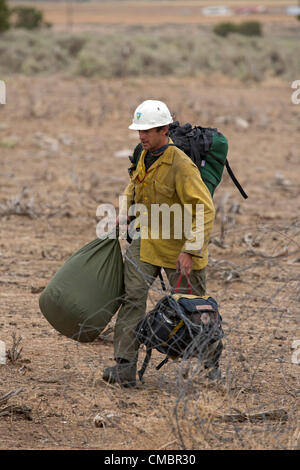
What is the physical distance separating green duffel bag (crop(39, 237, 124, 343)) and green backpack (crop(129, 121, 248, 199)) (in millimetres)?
641

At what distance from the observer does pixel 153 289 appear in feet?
11.7

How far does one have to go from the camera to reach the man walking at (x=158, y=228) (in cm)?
409

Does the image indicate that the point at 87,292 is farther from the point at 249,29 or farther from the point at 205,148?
the point at 249,29

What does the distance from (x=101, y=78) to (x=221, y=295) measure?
1487cm

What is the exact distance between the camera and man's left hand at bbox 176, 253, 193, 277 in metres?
4.08

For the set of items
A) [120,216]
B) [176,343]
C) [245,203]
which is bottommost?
[245,203]

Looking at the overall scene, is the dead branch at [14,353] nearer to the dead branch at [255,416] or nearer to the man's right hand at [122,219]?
the man's right hand at [122,219]

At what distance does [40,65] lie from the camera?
22.2 metres

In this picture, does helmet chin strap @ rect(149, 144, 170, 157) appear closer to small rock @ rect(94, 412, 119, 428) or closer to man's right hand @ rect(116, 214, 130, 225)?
man's right hand @ rect(116, 214, 130, 225)

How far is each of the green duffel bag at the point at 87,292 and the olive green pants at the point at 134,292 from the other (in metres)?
0.07

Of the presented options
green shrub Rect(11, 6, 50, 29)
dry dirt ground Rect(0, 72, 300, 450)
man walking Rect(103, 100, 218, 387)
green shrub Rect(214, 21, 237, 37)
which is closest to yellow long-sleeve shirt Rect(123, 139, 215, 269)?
man walking Rect(103, 100, 218, 387)
